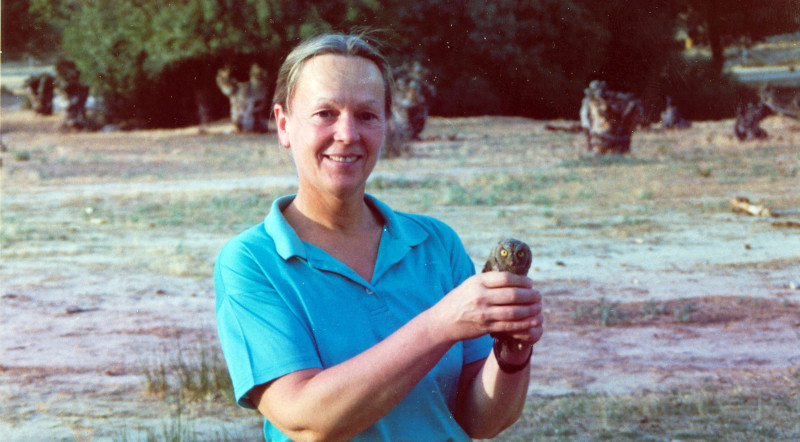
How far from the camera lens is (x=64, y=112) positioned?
31.9 m

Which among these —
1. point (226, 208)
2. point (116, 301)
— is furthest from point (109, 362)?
point (226, 208)

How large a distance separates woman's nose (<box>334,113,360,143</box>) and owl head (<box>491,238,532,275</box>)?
0.47 meters

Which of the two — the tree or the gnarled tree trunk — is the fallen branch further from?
the gnarled tree trunk

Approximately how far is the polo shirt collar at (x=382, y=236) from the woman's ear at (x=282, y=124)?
142mm

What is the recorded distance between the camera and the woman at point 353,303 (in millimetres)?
1792

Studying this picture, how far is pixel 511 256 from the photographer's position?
175cm

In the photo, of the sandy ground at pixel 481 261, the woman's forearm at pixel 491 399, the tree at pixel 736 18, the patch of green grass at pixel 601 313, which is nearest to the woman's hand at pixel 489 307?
the woman's forearm at pixel 491 399

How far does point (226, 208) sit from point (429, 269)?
37.0 feet

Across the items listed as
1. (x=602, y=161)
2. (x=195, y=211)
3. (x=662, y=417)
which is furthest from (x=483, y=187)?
(x=662, y=417)

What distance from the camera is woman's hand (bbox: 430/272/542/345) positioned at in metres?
1.73

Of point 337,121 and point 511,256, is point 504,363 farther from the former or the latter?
point 337,121

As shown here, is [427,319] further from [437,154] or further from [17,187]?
[437,154]

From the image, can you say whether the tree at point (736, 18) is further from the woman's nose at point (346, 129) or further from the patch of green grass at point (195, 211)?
the patch of green grass at point (195, 211)

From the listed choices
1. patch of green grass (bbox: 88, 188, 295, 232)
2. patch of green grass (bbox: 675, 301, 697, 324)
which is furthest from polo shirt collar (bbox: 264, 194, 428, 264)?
patch of green grass (bbox: 88, 188, 295, 232)
